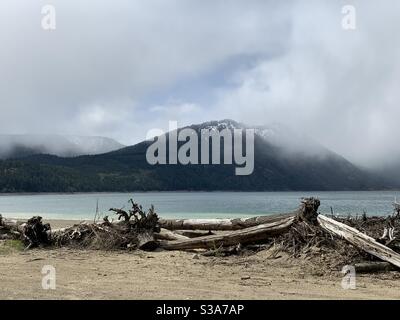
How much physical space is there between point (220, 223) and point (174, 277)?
5877mm

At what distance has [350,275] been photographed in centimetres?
1093

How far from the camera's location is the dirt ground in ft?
28.6

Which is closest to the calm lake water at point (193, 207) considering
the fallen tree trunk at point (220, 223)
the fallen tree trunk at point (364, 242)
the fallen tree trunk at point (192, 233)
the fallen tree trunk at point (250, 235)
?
the fallen tree trunk at point (220, 223)

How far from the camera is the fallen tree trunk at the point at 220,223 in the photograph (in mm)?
15383

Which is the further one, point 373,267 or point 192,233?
point 192,233

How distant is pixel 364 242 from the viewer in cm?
1204

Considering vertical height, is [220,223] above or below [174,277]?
above

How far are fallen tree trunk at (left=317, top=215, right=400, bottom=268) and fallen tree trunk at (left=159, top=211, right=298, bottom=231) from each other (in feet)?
6.12

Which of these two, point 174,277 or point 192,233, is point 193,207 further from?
point 174,277

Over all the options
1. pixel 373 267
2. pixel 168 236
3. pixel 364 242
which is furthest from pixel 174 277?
pixel 168 236

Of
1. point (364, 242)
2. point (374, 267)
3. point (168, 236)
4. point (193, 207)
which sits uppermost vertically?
point (364, 242)

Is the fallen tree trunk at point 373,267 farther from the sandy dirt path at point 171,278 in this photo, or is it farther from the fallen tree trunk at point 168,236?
the fallen tree trunk at point 168,236
